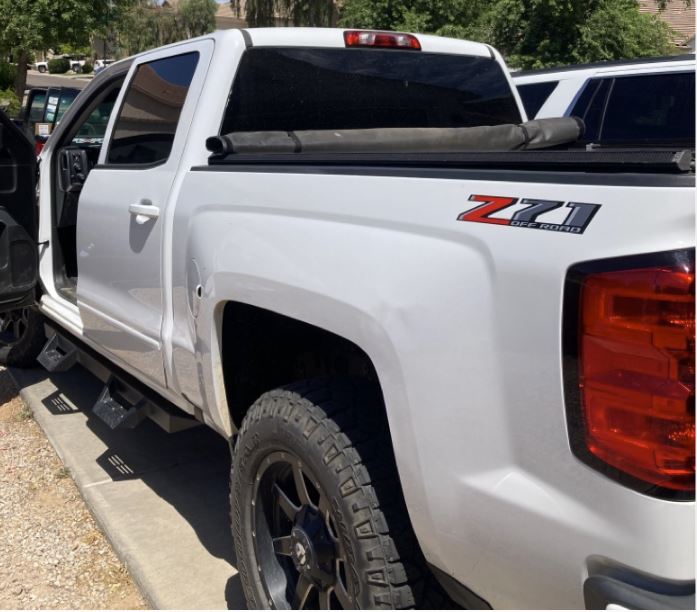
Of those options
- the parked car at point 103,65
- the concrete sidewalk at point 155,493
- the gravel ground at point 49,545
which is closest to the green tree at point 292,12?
the parked car at point 103,65

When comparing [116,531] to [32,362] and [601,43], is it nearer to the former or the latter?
[32,362]

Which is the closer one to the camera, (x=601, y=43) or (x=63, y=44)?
(x=601, y=43)

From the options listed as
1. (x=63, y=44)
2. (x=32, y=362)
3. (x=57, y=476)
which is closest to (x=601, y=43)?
(x=32, y=362)

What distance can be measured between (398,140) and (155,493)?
2079mm

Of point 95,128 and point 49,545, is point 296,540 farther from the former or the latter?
point 95,128

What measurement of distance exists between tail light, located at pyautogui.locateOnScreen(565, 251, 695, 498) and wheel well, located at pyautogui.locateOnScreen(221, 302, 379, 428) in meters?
1.22

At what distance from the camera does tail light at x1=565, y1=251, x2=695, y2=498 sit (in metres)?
1.51

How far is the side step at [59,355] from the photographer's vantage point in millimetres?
4445

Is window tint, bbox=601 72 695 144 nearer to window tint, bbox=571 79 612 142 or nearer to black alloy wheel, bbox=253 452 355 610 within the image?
window tint, bbox=571 79 612 142

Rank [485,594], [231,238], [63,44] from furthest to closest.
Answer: [63,44] → [231,238] → [485,594]

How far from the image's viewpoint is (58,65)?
206ft

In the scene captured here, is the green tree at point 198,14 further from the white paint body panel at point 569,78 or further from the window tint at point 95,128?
the white paint body panel at point 569,78

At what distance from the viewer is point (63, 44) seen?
21578 millimetres

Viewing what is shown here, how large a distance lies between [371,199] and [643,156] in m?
0.71
